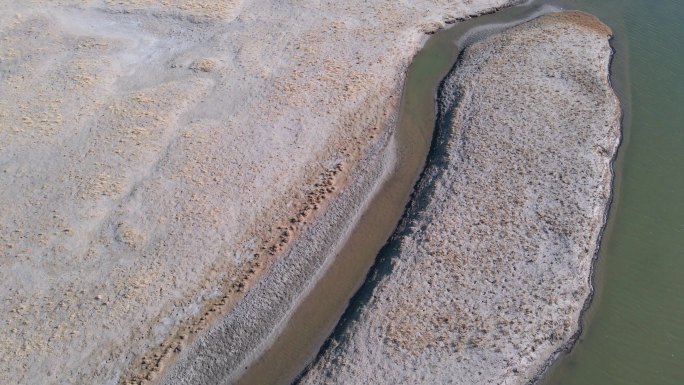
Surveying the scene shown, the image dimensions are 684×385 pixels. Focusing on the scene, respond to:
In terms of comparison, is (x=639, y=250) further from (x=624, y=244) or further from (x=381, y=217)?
(x=381, y=217)

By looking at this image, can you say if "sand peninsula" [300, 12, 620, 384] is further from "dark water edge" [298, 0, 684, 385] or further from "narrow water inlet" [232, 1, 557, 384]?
"narrow water inlet" [232, 1, 557, 384]

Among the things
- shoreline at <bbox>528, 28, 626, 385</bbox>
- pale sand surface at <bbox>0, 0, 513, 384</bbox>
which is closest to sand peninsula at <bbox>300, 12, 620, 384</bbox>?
shoreline at <bbox>528, 28, 626, 385</bbox>

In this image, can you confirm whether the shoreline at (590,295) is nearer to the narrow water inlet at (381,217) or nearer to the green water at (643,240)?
the green water at (643,240)

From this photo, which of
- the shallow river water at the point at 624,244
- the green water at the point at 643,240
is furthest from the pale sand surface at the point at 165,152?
the green water at the point at 643,240

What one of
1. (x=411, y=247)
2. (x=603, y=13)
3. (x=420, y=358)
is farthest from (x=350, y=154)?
(x=603, y=13)

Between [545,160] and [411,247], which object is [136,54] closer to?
[411,247]
